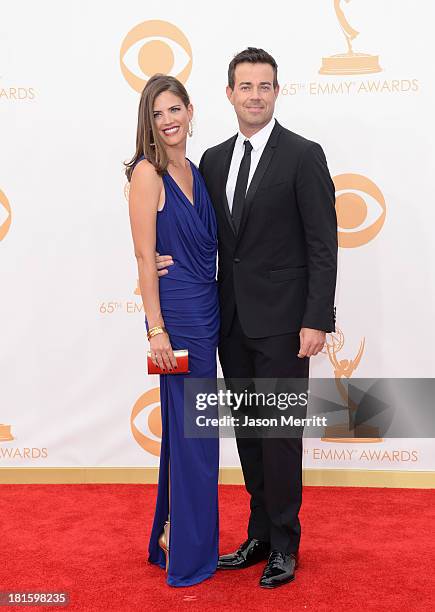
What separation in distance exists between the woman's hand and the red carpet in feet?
2.49

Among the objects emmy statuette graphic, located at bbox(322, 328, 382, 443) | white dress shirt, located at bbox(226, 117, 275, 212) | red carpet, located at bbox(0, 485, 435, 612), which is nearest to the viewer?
red carpet, located at bbox(0, 485, 435, 612)

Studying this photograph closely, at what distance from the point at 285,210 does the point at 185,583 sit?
1.32 metres

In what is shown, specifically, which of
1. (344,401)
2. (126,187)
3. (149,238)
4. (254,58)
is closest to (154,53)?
(126,187)

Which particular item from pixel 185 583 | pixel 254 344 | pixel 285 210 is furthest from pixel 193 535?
pixel 285 210

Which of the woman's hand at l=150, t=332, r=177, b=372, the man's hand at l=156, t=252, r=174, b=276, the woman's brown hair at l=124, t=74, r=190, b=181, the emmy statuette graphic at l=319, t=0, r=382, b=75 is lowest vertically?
the woman's hand at l=150, t=332, r=177, b=372

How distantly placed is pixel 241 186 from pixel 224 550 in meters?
1.39

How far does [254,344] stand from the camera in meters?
2.85

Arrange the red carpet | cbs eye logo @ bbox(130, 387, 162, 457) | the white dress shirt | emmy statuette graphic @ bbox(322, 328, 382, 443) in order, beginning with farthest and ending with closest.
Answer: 1. cbs eye logo @ bbox(130, 387, 162, 457)
2. emmy statuette graphic @ bbox(322, 328, 382, 443)
3. the white dress shirt
4. the red carpet

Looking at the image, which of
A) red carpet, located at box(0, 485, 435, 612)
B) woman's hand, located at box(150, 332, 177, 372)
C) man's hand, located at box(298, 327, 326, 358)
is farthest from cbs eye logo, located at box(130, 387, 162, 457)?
man's hand, located at box(298, 327, 326, 358)

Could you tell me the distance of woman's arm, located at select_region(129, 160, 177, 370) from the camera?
8.86 ft

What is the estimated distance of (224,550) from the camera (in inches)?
124

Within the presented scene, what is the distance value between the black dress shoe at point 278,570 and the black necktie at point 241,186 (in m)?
1.15

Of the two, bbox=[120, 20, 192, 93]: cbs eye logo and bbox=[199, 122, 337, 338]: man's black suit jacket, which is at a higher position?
bbox=[120, 20, 192, 93]: cbs eye logo

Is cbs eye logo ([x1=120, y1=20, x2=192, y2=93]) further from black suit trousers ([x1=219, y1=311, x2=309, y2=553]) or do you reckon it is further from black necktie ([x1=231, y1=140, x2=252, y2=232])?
black suit trousers ([x1=219, y1=311, x2=309, y2=553])
